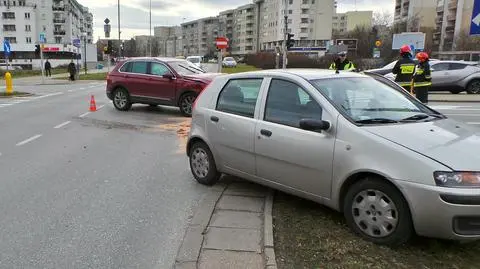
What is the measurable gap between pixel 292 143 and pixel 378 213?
1.11 meters

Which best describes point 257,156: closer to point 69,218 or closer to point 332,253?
point 332,253

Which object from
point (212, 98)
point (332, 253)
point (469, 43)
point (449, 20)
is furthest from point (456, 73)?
point (449, 20)

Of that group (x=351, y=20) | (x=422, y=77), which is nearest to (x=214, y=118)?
(x=422, y=77)

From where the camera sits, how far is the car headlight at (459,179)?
3619 mm

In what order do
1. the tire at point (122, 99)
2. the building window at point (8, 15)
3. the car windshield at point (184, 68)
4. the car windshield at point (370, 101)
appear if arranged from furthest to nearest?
the building window at point (8, 15) < the tire at point (122, 99) < the car windshield at point (184, 68) < the car windshield at point (370, 101)

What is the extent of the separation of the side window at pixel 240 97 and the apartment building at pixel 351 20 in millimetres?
121833

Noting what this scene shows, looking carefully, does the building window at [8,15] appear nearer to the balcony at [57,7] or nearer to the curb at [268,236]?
the balcony at [57,7]

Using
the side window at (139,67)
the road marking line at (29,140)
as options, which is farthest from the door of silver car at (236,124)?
the side window at (139,67)

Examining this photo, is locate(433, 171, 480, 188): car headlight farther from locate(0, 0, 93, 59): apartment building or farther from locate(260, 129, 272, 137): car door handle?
locate(0, 0, 93, 59): apartment building

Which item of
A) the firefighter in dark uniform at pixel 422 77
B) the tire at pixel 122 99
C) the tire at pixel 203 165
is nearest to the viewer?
the tire at pixel 203 165

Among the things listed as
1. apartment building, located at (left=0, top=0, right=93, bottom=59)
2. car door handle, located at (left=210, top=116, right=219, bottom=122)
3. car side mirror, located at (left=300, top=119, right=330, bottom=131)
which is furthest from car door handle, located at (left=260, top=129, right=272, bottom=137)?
apartment building, located at (left=0, top=0, right=93, bottom=59)

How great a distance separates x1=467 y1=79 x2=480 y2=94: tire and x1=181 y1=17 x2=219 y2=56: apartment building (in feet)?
459

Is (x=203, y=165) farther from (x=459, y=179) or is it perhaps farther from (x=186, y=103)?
(x=186, y=103)

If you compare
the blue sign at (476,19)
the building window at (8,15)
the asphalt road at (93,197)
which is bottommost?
the asphalt road at (93,197)
